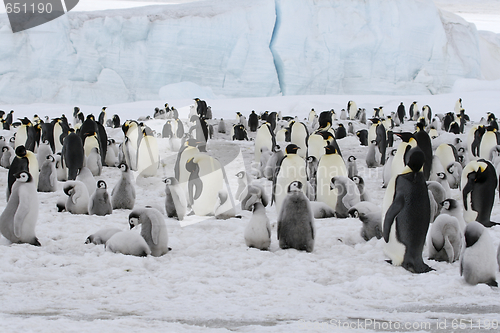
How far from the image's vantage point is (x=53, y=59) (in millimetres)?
22359

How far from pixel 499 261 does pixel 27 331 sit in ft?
9.76

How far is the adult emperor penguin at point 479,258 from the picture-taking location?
2.97 m

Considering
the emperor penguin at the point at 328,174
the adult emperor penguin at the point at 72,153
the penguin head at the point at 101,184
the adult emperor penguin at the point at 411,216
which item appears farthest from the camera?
the adult emperor penguin at the point at 72,153

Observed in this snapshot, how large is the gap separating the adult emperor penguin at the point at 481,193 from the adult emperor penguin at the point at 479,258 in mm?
1751

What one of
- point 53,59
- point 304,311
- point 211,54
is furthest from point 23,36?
point 304,311

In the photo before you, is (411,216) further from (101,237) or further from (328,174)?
(101,237)

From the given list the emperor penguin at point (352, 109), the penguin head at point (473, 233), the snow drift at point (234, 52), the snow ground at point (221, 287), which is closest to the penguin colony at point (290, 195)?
the penguin head at point (473, 233)

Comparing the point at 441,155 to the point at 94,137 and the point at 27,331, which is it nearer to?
the point at 94,137

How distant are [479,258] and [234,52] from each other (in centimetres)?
2235

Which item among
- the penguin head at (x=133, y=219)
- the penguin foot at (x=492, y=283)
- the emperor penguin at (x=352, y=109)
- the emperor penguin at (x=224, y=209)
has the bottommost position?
the penguin foot at (x=492, y=283)

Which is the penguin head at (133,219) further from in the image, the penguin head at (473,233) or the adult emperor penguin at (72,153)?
the adult emperor penguin at (72,153)

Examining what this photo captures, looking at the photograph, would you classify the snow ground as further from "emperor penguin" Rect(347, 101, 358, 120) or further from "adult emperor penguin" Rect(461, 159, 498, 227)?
"emperor penguin" Rect(347, 101, 358, 120)

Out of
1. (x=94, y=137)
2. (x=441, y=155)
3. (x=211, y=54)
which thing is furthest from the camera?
(x=211, y=54)

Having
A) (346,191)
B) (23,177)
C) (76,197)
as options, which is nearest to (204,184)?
(76,197)
